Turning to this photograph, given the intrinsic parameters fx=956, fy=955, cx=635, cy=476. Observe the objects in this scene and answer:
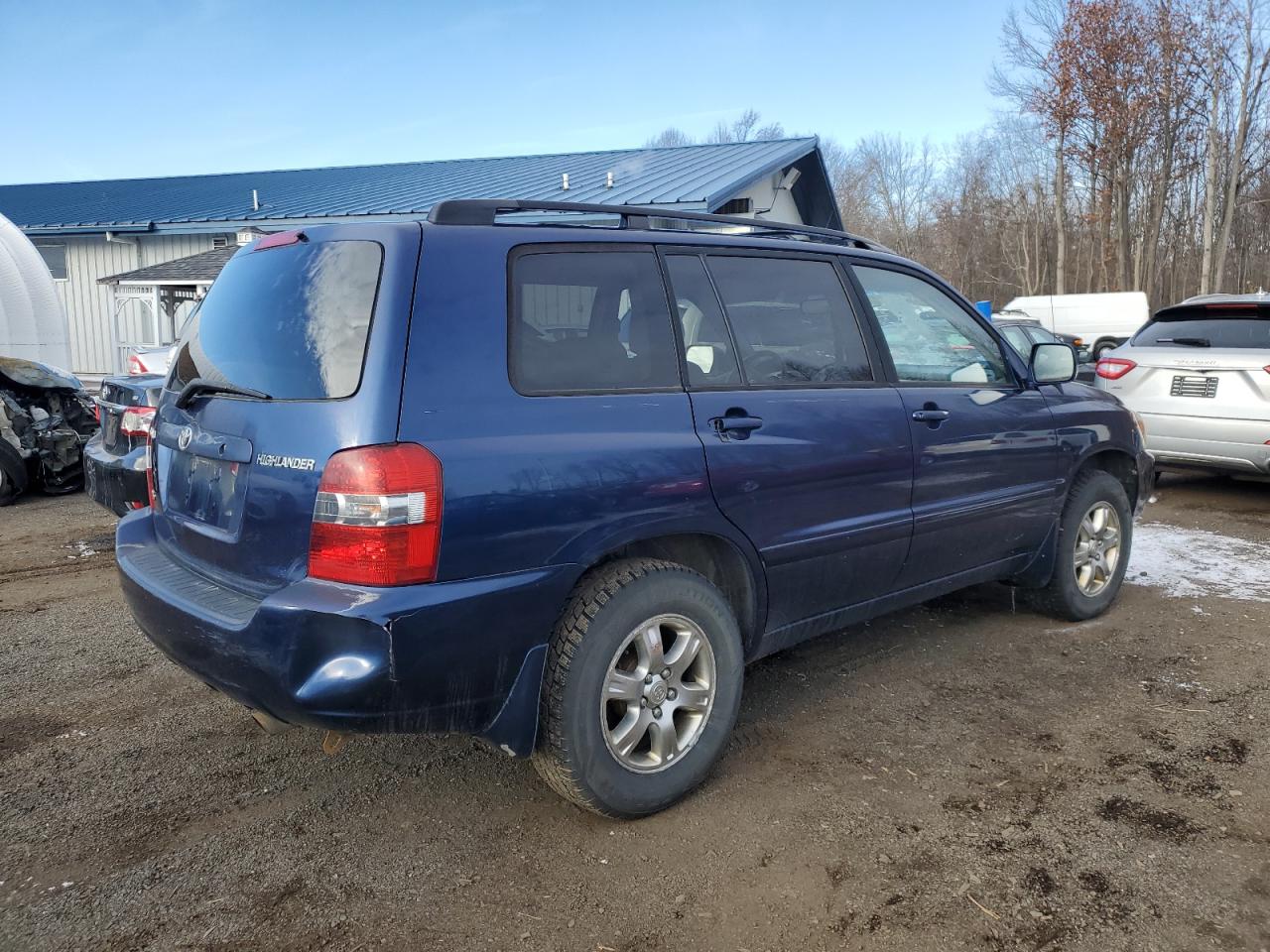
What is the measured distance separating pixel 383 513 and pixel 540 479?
1.41 ft

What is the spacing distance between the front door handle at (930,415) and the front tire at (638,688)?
1236 millimetres

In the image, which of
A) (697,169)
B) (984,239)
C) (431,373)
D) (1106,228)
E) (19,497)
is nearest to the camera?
(431,373)

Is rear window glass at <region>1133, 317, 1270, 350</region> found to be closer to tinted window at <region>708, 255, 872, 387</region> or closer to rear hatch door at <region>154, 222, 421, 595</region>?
tinted window at <region>708, 255, 872, 387</region>

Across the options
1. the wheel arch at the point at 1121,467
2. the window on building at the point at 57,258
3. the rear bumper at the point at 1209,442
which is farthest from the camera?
the window on building at the point at 57,258

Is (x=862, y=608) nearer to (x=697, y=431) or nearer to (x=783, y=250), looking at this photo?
(x=697, y=431)

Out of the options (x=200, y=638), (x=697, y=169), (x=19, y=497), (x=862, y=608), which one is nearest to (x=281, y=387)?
(x=200, y=638)

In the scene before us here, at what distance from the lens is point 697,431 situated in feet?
9.84

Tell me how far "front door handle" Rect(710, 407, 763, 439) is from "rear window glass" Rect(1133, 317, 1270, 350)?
20.8 ft

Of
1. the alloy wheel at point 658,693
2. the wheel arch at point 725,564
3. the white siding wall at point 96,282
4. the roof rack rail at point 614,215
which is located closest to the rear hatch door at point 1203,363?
the roof rack rail at point 614,215

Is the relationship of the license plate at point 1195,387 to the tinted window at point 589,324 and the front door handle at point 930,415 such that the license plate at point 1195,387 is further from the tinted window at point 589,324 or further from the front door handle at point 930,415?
the tinted window at point 589,324

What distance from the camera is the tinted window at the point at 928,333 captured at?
12.8 ft

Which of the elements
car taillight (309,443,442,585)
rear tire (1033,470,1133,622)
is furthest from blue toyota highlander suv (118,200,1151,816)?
rear tire (1033,470,1133,622)

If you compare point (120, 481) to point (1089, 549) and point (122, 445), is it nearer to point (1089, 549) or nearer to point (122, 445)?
point (122, 445)

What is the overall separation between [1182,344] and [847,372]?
5795mm
